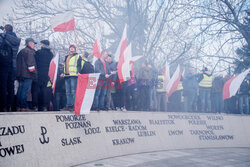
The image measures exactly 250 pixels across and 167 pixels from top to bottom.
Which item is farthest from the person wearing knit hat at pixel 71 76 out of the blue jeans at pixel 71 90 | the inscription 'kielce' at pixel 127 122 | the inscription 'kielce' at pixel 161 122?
the inscription 'kielce' at pixel 161 122

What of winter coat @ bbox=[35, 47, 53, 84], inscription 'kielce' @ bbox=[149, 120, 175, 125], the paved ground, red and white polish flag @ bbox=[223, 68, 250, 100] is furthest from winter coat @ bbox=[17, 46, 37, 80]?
red and white polish flag @ bbox=[223, 68, 250, 100]

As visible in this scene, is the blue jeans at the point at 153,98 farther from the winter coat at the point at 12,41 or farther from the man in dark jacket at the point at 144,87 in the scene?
the winter coat at the point at 12,41

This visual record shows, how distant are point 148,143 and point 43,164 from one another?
3862mm

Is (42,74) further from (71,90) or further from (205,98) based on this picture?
(205,98)

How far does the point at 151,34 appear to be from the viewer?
61.7 feet

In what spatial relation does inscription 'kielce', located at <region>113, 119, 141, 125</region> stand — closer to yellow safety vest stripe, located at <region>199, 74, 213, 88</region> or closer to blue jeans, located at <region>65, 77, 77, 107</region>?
blue jeans, located at <region>65, 77, 77, 107</region>

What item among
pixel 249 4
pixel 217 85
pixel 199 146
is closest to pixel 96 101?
pixel 199 146

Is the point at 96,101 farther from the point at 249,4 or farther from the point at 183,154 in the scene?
the point at 249,4

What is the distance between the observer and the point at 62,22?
28.8ft

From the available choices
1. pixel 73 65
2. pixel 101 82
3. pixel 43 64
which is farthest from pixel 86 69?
pixel 43 64

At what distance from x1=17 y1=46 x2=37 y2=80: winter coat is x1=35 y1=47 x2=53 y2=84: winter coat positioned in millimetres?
450

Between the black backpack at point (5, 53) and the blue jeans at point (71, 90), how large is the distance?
174cm

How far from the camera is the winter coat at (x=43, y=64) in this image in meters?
7.75

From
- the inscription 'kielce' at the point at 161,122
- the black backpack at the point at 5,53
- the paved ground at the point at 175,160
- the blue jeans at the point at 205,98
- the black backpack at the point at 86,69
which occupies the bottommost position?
the paved ground at the point at 175,160
